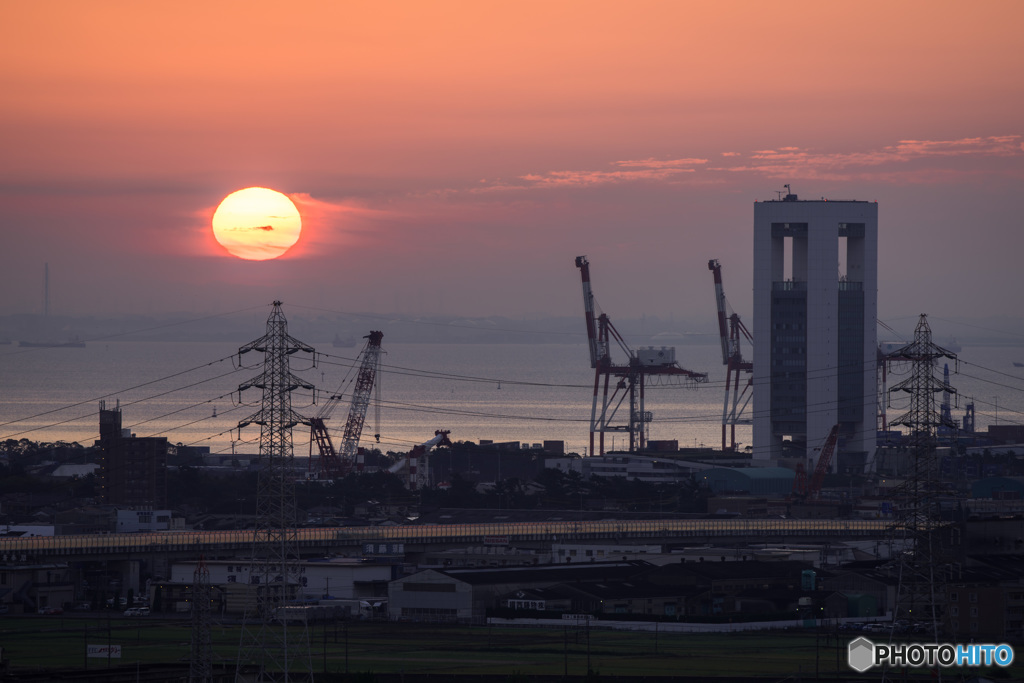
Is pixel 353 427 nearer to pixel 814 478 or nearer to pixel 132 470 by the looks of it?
pixel 132 470

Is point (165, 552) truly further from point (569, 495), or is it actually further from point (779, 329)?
point (779, 329)

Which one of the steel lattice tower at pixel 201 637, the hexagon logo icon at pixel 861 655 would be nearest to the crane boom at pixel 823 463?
the hexagon logo icon at pixel 861 655

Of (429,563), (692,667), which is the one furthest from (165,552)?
(692,667)

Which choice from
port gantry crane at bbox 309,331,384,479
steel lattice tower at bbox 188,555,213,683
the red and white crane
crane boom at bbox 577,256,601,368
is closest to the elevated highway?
the red and white crane

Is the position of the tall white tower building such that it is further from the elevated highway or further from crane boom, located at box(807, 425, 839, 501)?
the elevated highway

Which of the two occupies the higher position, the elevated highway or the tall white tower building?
the tall white tower building

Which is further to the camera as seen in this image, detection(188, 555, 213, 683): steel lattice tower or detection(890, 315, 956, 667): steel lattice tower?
detection(890, 315, 956, 667): steel lattice tower
